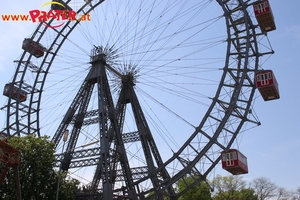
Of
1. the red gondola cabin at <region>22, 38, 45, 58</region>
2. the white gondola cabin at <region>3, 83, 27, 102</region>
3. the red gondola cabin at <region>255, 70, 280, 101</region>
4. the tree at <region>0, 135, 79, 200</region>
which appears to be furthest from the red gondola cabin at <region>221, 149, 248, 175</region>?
the red gondola cabin at <region>22, 38, 45, 58</region>

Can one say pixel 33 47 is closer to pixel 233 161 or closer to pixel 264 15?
pixel 264 15

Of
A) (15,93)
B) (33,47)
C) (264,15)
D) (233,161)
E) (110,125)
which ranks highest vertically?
(33,47)

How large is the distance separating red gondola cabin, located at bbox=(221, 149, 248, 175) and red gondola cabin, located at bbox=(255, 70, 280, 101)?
18.0ft

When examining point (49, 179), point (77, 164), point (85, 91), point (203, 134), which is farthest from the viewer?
point (85, 91)

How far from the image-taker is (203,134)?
91.7 ft

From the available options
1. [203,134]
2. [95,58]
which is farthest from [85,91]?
[203,134]

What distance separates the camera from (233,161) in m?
25.6

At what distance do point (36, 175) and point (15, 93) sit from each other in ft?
47.1

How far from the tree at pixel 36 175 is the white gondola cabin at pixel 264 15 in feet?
63.2

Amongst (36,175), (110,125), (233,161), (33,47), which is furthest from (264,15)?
(33,47)

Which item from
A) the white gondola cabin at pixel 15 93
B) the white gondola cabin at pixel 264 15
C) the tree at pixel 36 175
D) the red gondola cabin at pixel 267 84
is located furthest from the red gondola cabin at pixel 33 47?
the red gondola cabin at pixel 267 84

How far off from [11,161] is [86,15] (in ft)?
69.0

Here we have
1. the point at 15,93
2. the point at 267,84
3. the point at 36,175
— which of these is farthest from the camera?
the point at 15,93

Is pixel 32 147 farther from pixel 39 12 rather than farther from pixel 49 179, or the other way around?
pixel 39 12
